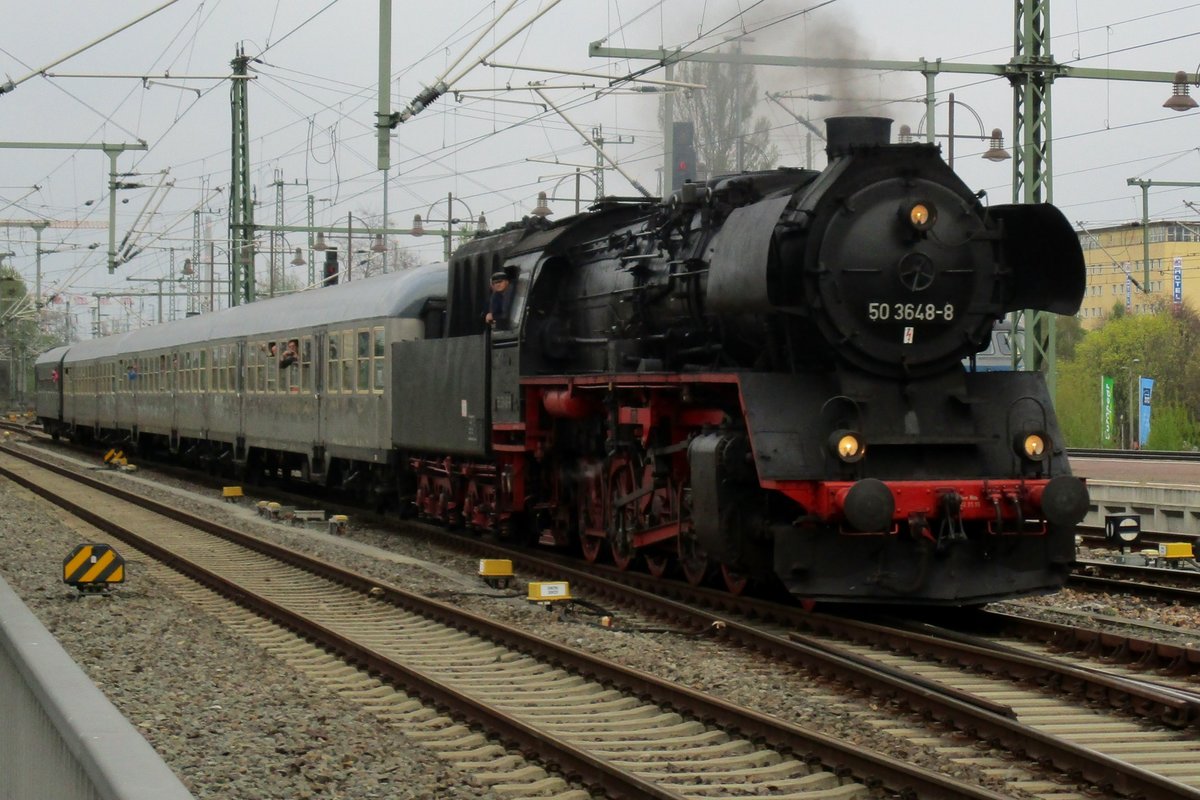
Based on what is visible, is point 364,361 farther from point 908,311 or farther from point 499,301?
point 908,311

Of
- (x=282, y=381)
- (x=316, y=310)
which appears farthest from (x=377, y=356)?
(x=282, y=381)

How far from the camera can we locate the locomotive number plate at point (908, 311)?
10320mm

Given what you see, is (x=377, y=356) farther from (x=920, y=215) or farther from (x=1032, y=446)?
(x=1032, y=446)

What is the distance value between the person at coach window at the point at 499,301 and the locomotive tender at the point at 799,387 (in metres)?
0.09

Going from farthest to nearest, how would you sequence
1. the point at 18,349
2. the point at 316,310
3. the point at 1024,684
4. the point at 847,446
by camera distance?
the point at 18,349, the point at 316,310, the point at 847,446, the point at 1024,684

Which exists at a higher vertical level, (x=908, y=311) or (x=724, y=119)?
(x=724, y=119)

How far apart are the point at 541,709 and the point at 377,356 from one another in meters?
12.0

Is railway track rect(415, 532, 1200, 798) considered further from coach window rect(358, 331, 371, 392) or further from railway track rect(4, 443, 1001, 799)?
coach window rect(358, 331, 371, 392)

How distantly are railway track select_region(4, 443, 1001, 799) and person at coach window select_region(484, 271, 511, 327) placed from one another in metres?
3.25

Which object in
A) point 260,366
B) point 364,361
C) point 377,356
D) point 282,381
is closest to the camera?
point 377,356

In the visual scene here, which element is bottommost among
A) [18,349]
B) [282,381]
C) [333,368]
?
[282,381]

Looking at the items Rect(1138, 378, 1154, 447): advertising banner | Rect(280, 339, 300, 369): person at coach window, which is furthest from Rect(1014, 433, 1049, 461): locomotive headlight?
Rect(1138, 378, 1154, 447): advertising banner

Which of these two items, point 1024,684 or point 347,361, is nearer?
point 1024,684

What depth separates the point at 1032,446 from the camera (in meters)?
10.3
